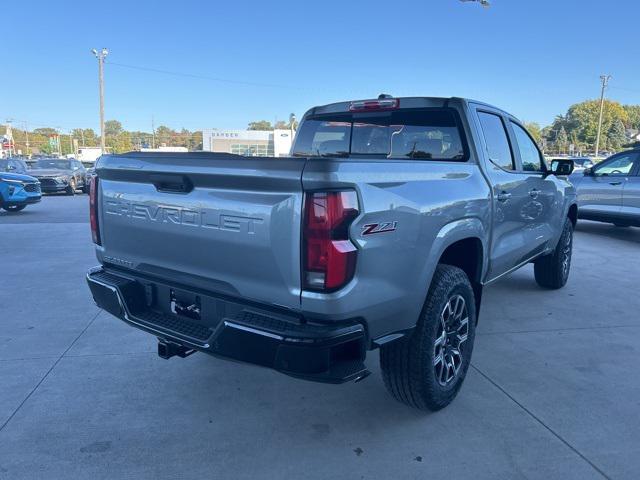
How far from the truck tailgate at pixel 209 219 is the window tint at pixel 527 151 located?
3.13m

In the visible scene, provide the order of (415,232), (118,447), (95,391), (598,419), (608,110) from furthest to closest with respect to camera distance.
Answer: (608,110) → (95,391) → (598,419) → (118,447) → (415,232)

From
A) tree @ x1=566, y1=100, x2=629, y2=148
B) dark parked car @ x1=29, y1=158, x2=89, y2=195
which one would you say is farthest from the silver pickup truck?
tree @ x1=566, y1=100, x2=629, y2=148

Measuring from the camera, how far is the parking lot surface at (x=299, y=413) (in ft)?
8.49

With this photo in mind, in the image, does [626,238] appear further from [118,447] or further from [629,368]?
[118,447]

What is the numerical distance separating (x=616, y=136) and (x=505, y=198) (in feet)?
291

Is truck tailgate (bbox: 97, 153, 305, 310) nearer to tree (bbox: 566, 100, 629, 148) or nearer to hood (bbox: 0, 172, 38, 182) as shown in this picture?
hood (bbox: 0, 172, 38, 182)

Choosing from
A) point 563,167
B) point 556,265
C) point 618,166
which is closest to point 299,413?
point 563,167

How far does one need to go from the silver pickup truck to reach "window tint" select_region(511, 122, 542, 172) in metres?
0.92

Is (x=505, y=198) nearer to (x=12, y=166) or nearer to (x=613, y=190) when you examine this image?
(x=613, y=190)

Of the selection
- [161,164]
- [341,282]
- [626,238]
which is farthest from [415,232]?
[626,238]

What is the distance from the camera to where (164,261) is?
108 inches

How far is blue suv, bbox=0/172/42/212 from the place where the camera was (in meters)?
12.1

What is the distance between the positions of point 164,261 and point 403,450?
1.69m

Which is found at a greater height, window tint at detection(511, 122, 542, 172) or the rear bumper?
window tint at detection(511, 122, 542, 172)
